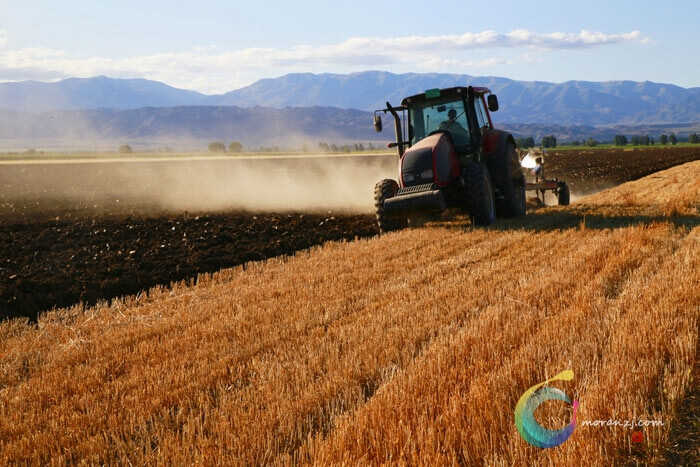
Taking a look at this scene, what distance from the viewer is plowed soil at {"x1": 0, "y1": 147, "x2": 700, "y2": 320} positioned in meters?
8.86

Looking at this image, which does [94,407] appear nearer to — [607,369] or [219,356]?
[219,356]

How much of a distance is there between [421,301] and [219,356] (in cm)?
221

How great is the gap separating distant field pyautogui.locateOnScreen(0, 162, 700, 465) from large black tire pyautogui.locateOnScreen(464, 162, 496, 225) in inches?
132

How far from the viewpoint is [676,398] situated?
347 centimetres

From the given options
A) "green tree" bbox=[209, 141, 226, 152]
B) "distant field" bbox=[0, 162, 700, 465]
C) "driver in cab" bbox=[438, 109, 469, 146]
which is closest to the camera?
"distant field" bbox=[0, 162, 700, 465]

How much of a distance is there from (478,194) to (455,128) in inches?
70.8

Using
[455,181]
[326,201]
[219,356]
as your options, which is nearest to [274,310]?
[219,356]

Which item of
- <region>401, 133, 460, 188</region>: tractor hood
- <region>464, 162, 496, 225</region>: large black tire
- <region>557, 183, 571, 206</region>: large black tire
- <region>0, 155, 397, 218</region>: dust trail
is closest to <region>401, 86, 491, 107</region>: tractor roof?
<region>401, 133, 460, 188</region>: tractor hood

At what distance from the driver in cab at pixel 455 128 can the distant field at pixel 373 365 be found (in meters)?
4.63

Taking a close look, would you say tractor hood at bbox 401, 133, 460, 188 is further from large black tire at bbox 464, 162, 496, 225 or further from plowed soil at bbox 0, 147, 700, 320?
plowed soil at bbox 0, 147, 700, 320

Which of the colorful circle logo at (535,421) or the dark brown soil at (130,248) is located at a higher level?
the dark brown soil at (130,248)

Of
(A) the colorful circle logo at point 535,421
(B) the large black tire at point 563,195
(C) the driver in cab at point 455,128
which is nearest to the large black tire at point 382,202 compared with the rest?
(C) the driver in cab at point 455,128

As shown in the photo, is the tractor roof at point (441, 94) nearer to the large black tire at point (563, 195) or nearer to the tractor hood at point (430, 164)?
the tractor hood at point (430, 164)

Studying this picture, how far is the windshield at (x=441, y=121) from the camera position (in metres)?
12.5
